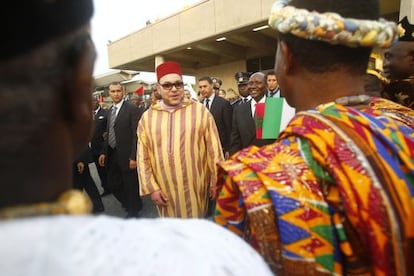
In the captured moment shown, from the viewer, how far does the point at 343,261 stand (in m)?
0.91

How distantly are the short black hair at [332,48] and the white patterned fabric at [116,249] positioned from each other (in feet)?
2.39

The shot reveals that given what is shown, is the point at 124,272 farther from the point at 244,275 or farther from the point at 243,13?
the point at 243,13

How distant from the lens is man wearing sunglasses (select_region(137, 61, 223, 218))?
2719mm

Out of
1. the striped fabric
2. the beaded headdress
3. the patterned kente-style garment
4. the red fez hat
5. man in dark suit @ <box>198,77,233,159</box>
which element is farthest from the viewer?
man in dark suit @ <box>198,77,233,159</box>

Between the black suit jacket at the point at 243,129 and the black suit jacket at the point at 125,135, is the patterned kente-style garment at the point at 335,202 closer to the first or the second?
the black suit jacket at the point at 243,129

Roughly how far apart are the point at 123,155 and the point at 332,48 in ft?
13.0

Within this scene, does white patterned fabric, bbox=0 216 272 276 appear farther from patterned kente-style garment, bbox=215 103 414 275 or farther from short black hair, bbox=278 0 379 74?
short black hair, bbox=278 0 379 74

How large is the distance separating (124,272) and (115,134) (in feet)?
14.5

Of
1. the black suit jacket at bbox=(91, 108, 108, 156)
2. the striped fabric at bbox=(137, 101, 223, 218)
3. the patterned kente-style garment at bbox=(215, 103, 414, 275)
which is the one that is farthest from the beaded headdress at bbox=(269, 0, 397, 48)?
the black suit jacket at bbox=(91, 108, 108, 156)

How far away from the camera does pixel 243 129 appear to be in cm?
422

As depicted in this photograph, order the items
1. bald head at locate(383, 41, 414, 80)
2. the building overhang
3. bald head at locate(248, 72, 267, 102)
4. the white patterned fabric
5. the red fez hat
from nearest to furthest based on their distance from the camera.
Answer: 1. the white patterned fabric
2. bald head at locate(383, 41, 414, 80)
3. the red fez hat
4. bald head at locate(248, 72, 267, 102)
5. the building overhang

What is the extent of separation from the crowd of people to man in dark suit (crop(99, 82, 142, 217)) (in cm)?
360

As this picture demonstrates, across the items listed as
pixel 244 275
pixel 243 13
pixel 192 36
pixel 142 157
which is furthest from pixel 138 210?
pixel 192 36

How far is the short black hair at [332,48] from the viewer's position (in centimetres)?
100
